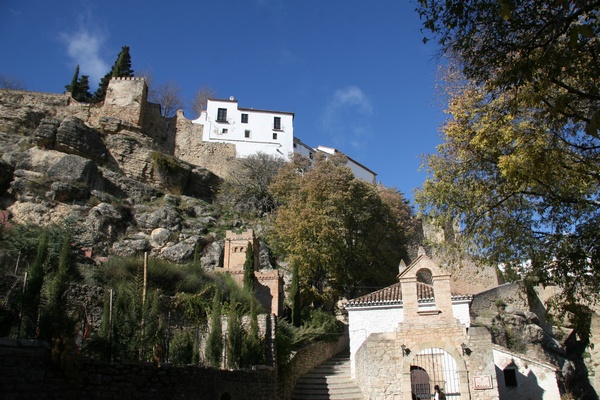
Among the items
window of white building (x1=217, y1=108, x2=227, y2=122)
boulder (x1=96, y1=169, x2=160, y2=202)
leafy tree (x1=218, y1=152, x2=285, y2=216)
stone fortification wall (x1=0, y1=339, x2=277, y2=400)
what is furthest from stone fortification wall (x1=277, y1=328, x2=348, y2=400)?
window of white building (x1=217, y1=108, x2=227, y2=122)

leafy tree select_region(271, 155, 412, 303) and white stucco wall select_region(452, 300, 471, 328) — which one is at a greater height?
leafy tree select_region(271, 155, 412, 303)

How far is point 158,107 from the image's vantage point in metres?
49.2

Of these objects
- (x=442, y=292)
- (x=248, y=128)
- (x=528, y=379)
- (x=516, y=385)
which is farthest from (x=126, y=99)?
(x=528, y=379)

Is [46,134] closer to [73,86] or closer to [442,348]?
[73,86]

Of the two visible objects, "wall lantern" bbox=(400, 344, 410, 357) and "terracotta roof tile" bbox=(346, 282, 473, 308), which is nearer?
"wall lantern" bbox=(400, 344, 410, 357)

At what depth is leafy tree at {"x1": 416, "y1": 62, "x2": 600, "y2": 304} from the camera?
32.7ft

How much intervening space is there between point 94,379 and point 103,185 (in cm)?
2750

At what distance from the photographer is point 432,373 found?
53.3 feet

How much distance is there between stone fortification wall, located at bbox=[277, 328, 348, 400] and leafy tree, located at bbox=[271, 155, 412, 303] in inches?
142

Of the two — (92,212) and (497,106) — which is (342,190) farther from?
(497,106)

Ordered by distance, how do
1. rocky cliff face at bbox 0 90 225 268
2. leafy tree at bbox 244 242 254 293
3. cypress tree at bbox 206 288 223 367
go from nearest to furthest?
cypress tree at bbox 206 288 223 367, leafy tree at bbox 244 242 254 293, rocky cliff face at bbox 0 90 225 268

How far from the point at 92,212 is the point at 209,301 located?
14.8 m

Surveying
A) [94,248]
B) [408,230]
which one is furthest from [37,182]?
[408,230]

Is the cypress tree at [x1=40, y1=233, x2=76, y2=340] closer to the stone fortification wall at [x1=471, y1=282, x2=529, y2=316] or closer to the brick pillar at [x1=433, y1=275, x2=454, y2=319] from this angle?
the brick pillar at [x1=433, y1=275, x2=454, y2=319]
